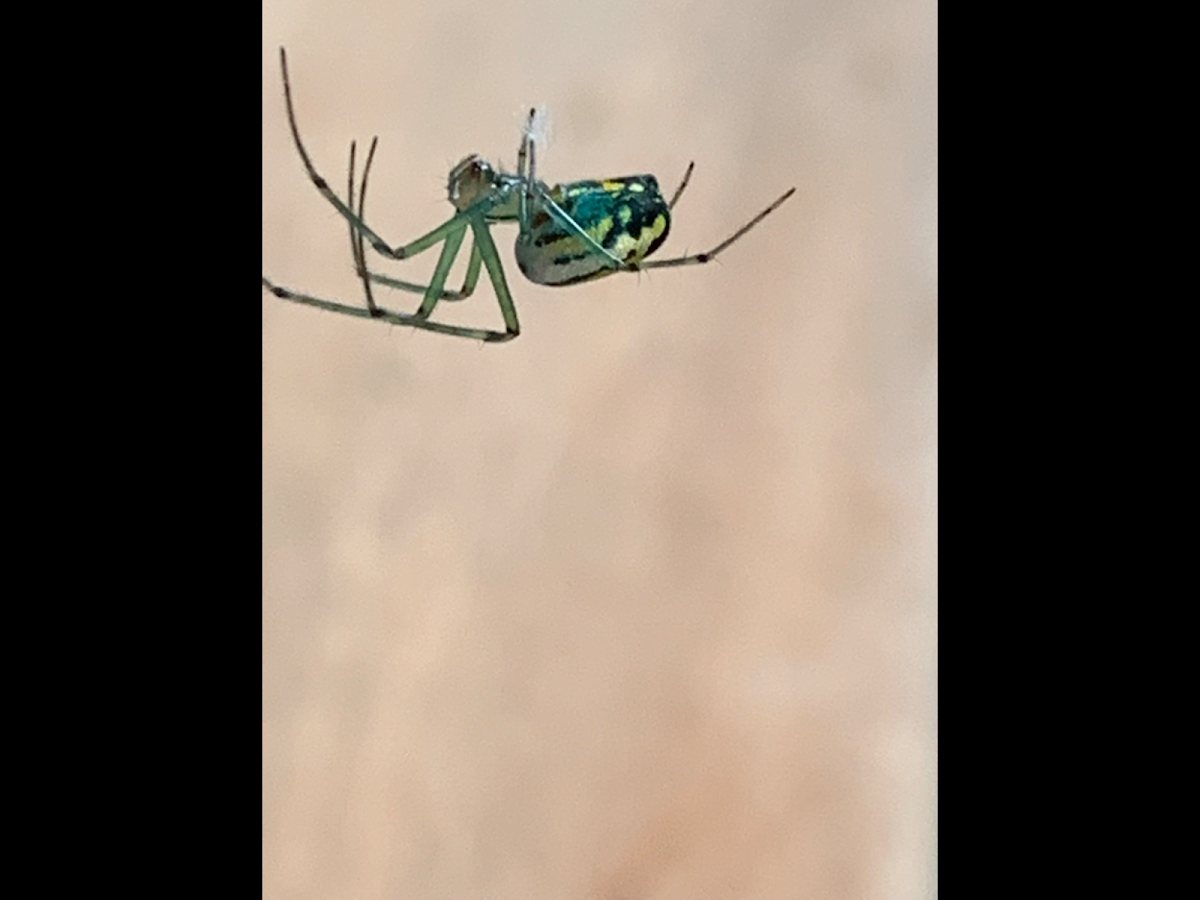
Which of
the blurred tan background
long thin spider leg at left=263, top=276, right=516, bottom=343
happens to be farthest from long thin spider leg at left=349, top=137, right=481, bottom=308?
the blurred tan background

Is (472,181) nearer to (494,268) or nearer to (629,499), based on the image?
(494,268)

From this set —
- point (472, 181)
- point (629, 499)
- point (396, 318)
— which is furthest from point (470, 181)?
point (629, 499)

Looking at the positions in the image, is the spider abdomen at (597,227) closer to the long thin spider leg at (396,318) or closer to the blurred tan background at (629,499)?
the long thin spider leg at (396,318)

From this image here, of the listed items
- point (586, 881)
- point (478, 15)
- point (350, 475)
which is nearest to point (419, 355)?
point (350, 475)

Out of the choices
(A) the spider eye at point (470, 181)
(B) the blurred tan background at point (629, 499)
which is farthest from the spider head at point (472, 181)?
(B) the blurred tan background at point (629, 499)

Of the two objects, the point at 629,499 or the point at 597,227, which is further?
the point at 629,499

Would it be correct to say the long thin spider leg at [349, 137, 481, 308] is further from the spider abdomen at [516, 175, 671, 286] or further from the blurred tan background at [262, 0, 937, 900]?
the blurred tan background at [262, 0, 937, 900]

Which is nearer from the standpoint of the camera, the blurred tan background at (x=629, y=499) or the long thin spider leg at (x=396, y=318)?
the long thin spider leg at (x=396, y=318)
